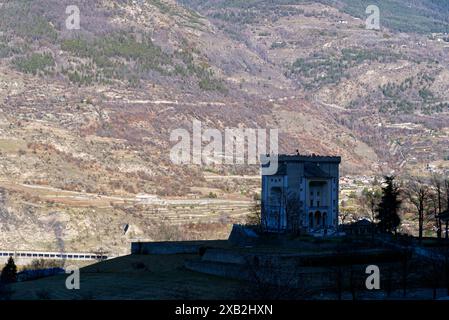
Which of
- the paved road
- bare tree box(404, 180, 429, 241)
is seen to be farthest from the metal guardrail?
bare tree box(404, 180, 429, 241)

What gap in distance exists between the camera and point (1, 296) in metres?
50.2

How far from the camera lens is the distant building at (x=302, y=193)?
2881 inches

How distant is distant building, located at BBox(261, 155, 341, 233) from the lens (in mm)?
73188

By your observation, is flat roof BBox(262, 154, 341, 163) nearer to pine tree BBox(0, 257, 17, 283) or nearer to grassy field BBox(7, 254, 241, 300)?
grassy field BBox(7, 254, 241, 300)

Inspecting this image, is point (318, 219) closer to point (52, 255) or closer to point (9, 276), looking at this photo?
point (9, 276)

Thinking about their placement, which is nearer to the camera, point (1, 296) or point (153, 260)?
point (1, 296)

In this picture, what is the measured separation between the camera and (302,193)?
2904 inches

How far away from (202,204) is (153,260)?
48.8 meters

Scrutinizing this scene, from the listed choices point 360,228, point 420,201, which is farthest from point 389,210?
point 420,201

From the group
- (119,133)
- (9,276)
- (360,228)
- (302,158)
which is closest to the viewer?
(9,276)
